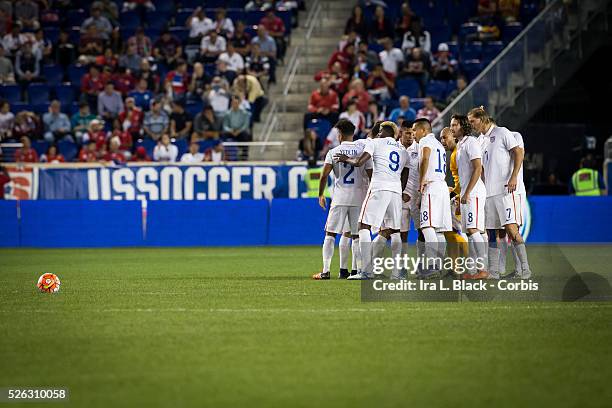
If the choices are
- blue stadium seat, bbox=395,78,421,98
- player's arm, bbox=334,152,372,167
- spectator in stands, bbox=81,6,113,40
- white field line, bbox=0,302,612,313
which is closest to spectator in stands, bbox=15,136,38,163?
spectator in stands, bbox=81,6,113,40

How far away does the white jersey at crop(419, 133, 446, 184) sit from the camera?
14.5m

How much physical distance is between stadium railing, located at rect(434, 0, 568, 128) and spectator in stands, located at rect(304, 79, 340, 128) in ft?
11.7

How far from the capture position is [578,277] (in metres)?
15.2

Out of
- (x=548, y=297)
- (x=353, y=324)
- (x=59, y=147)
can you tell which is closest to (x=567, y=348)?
A: (x=353, y=324)

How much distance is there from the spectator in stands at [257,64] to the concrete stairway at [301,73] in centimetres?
65

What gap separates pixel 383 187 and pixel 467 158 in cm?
120

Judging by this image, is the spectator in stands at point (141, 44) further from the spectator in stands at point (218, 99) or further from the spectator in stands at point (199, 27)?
the spectator in stands at point (218, 99)

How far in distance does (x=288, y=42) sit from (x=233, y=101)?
16.0 feet

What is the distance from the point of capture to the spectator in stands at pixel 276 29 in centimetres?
3281

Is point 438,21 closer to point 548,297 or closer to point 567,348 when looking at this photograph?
point 548,297

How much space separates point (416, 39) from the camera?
3098 cm

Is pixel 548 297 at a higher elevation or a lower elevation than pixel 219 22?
lower

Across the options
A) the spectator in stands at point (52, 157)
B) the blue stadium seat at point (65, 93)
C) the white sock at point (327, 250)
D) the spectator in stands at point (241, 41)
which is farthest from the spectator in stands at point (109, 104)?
the white sock at point (327, 250)

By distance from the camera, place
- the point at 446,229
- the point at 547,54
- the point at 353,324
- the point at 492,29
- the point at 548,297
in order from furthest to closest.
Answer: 1. the point at 492,29
2. the point at 547,54
3. the point at 446,229
4. the point at 548,297
5. the point at 353,324
